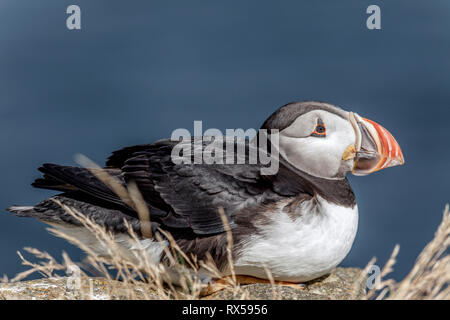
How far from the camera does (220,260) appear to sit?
13.3 ft

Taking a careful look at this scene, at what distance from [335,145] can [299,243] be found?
77 cm

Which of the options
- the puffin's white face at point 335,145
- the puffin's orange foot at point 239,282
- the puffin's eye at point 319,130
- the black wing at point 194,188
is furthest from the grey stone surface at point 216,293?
the puffin's eye at point 319,130

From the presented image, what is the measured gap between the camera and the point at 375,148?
4332mm

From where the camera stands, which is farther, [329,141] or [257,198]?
[329,141]

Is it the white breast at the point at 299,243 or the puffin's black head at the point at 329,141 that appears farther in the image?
the puffin's black head at the point at 329,141

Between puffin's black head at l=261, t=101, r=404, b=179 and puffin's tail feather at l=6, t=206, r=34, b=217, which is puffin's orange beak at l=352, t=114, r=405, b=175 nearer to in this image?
puffin's black head at l=261, t=101, r=404, b=179

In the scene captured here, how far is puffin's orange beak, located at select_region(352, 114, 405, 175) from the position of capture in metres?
4.33

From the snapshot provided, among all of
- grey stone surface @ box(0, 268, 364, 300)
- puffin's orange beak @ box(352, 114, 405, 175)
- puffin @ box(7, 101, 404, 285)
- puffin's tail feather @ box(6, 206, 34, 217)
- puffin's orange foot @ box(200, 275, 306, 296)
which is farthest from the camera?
puffin's tail feather @ box(6, 206, 34, 217)

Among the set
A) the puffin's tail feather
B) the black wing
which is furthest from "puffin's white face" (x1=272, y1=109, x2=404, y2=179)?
the puffin's tail feather

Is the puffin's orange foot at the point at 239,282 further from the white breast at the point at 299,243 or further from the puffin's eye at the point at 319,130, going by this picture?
the puffin's eye at the point at 319,130

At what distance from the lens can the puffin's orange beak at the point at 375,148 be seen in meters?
4.33

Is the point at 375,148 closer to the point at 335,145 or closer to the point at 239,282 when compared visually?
the point at 335,145

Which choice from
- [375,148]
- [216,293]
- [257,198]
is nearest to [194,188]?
[257,198]
